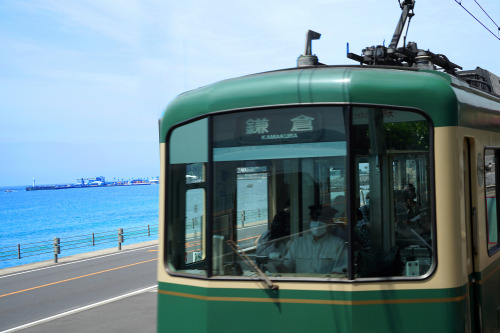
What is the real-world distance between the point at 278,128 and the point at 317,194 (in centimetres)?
55

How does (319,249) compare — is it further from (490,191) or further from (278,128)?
(490,191)

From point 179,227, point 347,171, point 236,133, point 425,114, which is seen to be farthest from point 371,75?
point 179,227

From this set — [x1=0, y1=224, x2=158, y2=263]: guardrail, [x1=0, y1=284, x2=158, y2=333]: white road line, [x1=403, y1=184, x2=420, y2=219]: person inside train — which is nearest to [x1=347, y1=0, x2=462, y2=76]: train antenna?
[x1=403, y1=184, x2=420, y2=219]: person inside train

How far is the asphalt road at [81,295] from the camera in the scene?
36.6ft

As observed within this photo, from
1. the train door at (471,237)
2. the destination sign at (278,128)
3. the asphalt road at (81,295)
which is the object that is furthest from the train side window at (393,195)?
the asphalt road at (81,295)

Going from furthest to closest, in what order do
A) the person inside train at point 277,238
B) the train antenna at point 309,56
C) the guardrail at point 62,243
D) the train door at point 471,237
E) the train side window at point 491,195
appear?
the guardrail at point 62,243 → the train side window at point 491,195 → the train antenna at point 309,56 → the train door at point 471,237 → the person inside train at point 277,238

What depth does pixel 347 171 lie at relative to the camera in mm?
3994

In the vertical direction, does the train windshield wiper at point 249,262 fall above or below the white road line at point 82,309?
above

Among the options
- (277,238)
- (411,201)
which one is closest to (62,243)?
(277,238)

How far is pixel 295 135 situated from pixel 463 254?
1465 millimetres

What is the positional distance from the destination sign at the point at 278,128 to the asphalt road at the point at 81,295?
6.98m

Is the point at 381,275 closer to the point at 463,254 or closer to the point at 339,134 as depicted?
the point at 463,254

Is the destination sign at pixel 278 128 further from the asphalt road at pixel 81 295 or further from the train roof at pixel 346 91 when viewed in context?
the asphalt road at pixel 81 295

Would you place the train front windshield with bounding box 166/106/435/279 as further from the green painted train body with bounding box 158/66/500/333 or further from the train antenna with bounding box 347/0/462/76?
the train antenna with bounding box 347/0/462/76
